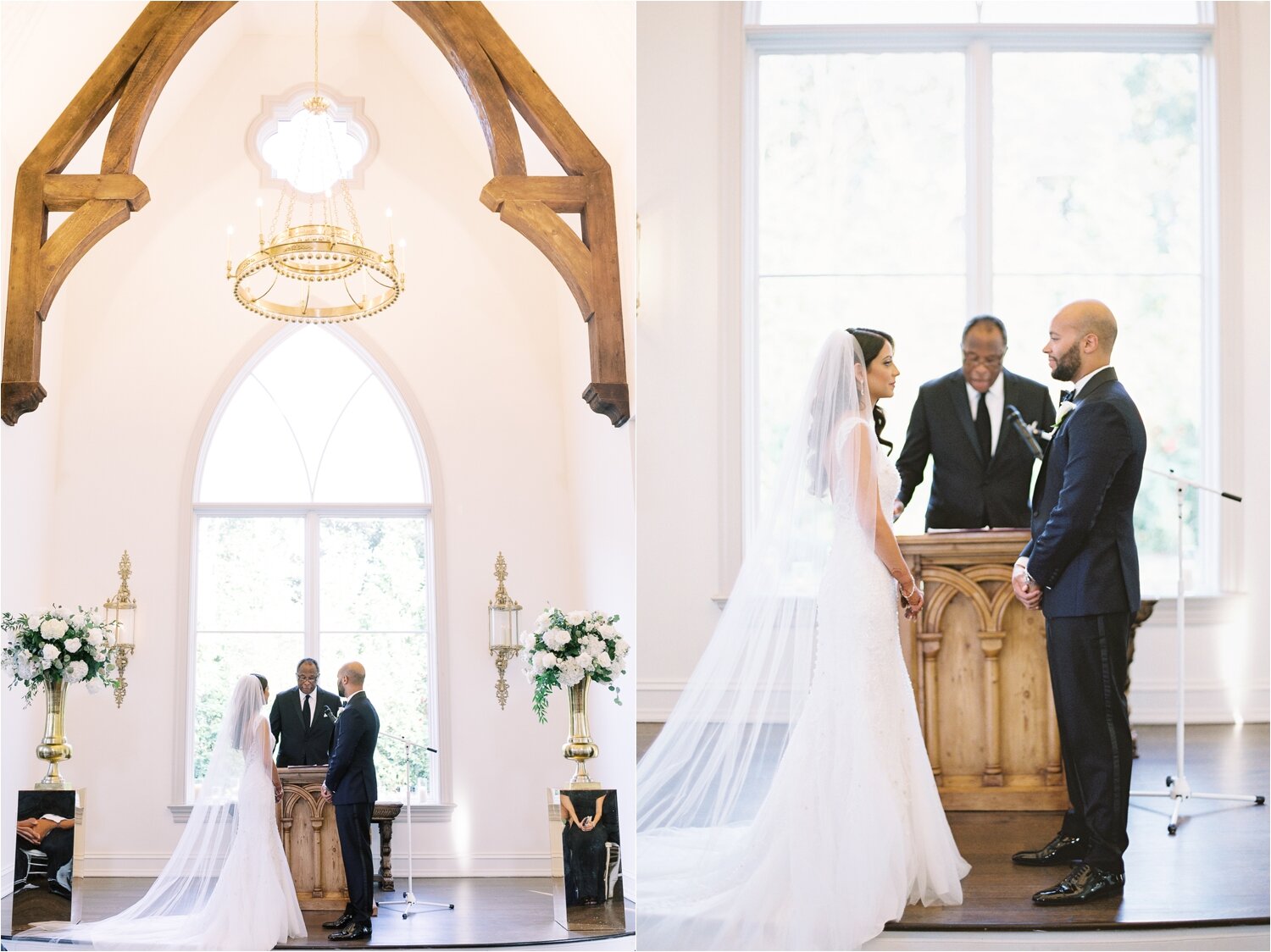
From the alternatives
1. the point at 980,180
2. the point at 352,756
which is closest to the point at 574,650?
the point at 352,756

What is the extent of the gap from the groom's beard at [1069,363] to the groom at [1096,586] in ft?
0.06

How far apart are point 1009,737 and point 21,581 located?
261 inches

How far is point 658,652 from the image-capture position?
7160 millimetres

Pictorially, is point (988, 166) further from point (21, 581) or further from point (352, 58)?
point (21, 581)

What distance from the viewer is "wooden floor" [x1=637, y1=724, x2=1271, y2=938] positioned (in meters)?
3.35

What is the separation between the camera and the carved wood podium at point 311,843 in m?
6.89

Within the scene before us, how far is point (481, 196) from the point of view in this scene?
19.6 feet

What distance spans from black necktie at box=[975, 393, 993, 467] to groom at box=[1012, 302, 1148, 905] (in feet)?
6.35

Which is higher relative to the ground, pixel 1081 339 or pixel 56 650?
pixel 1081 339

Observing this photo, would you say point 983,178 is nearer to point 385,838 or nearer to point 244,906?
point 385,838

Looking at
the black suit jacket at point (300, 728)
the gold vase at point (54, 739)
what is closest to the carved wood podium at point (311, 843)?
the black suit jacket at point (300, 728)

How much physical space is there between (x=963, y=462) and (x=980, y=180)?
108 inches

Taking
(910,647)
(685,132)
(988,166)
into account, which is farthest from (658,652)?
(988,166)

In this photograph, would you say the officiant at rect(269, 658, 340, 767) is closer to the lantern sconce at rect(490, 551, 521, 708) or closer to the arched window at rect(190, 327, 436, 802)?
the arched window at rect(190, 327, 436, 802)
